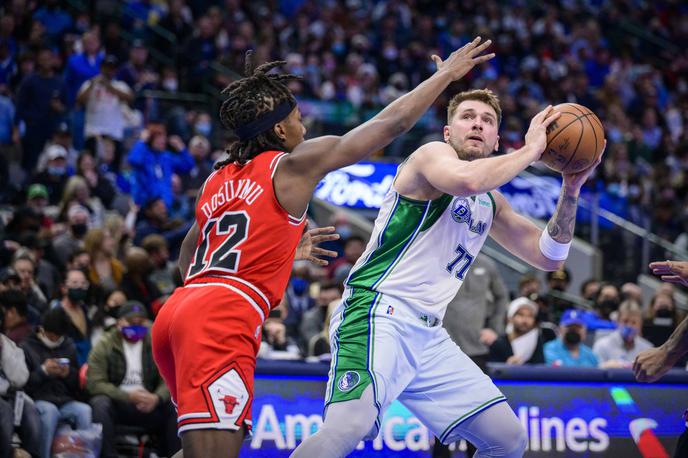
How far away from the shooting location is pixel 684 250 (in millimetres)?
16219

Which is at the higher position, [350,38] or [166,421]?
[350,38]

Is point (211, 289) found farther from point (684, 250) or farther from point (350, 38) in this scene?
point (350, 38)

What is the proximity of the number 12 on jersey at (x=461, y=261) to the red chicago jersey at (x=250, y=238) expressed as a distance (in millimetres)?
1179

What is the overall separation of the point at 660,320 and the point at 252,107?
327 inches

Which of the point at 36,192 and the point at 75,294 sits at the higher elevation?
the point at 36,192

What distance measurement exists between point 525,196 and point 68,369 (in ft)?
31.6

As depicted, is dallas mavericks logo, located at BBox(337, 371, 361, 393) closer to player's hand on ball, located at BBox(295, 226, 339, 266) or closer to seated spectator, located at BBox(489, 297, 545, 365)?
player's hand on ball, located at BBox(295, 226, 339, 266)

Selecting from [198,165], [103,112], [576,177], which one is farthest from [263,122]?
[198,165]

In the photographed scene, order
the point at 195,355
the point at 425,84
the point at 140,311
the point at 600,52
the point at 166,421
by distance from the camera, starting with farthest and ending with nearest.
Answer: the point at 600,52 < the point at 140,311 < the point at 166,421 < the point at 425,84 < the point at 195,355

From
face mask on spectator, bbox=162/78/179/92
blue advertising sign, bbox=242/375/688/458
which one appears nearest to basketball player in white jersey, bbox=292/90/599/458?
blue advertising sign, bbox=242/375/688/458

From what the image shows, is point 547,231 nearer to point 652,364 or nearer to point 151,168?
point 652,364

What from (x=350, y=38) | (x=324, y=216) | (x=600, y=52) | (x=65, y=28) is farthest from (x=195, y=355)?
(x=600, y=52)

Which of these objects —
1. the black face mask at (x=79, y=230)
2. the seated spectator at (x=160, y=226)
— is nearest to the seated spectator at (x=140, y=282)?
the black face mask at (x=79, y=230)

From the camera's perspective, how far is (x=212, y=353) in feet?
14.9
